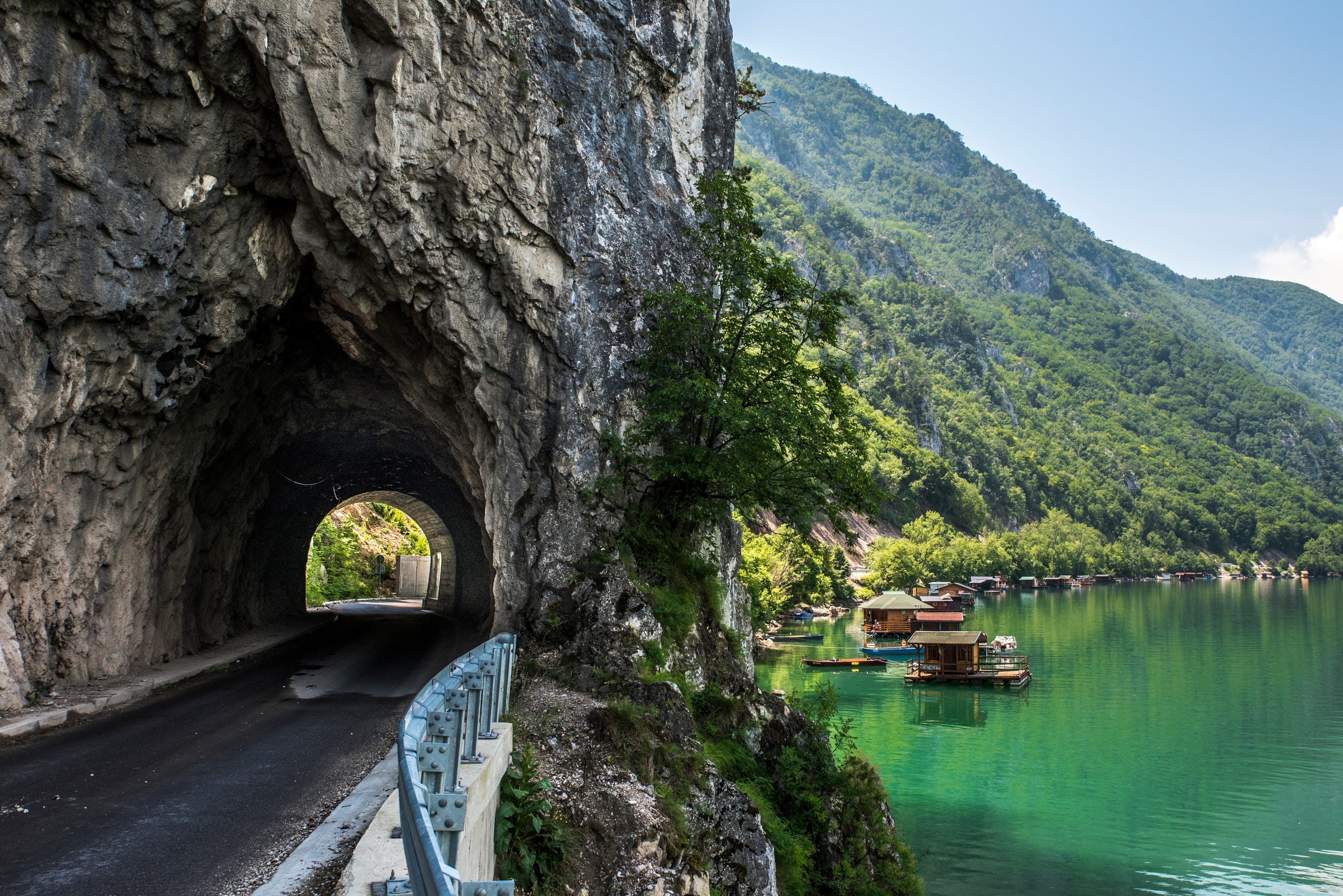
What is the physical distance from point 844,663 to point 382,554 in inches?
1032

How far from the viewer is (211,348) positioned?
1405 centimetres

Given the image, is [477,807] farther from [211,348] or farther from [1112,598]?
[1112,598]

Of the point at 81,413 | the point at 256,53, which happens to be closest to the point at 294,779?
the point at 81,413

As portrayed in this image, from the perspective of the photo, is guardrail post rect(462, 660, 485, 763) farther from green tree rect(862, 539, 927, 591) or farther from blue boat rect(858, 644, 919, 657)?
green tree rect(862, 539, 927, 591)

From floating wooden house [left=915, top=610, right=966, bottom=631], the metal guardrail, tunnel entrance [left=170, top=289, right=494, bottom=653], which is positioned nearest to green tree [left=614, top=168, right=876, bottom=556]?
tunnel entrance [left=170, top=289, right=494, bottom=653]

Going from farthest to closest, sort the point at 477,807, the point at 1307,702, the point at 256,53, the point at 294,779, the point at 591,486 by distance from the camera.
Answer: the point at 1307,702 → the point at 591,486 → the point at 256,53 → the point at 294,779 → the point at 477,807

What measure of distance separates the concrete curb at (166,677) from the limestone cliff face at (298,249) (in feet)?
2.12

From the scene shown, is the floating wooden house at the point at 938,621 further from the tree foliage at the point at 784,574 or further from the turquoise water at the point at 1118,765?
the tree foliage at the point at 784,574

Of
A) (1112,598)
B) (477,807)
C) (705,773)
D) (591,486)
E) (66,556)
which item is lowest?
(1112,598)

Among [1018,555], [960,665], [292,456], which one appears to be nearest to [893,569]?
[1018,555]

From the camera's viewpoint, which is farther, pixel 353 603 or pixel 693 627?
pixel 353 603

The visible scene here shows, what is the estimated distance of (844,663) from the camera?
46781 millimetres

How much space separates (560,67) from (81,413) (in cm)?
917

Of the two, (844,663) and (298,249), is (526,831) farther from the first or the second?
(844,663)
